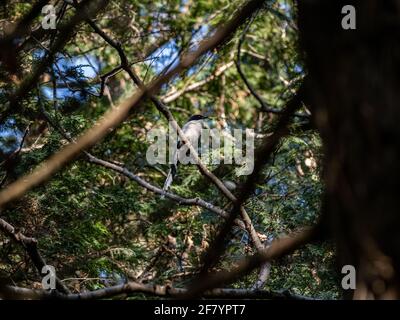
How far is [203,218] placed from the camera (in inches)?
216

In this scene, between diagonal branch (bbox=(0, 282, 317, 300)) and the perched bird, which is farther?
the perched bird

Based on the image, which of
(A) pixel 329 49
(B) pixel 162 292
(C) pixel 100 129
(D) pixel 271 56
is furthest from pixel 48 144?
(D) pixel 271 56

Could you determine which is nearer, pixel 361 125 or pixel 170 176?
pixel 361 125

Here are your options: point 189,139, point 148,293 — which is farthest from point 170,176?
point 148,293

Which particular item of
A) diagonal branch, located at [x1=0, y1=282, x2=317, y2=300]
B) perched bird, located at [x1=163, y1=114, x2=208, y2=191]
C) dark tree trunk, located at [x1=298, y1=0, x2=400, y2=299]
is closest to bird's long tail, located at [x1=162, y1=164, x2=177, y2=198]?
perched bird, located at [x1=163, y1=114, x2=208, y2=191]

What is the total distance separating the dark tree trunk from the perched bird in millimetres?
4763

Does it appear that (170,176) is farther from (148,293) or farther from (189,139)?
(148,293)

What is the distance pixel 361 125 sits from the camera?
122cm

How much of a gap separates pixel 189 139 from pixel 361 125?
5.71 m

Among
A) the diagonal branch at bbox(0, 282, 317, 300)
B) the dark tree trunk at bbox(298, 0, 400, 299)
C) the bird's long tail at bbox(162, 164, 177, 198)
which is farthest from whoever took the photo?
the bird's long tail at bbox(162, 164, 177, 198)

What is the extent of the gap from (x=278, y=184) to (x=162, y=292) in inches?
154

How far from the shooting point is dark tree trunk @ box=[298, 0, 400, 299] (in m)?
1.17

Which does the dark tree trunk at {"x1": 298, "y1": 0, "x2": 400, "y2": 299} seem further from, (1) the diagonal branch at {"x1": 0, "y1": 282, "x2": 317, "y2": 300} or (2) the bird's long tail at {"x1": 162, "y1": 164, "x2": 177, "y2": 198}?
(2) the bird's long tail at {"x1": 162, "y1": 164, "x2": 177, "y2": 198}

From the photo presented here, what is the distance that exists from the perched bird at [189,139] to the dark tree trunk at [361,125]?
4763mm
